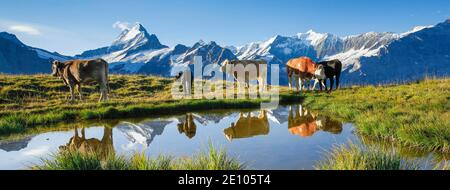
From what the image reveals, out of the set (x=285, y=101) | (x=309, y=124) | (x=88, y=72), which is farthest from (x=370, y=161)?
(x=88, y=72)

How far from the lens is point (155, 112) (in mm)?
20766

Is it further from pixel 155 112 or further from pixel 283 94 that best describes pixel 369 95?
pixel 155 112

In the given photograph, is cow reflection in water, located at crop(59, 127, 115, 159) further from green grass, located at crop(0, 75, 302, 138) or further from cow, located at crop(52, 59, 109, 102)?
cow, located at crop(52, 59, 109, 102)

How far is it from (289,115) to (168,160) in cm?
1145

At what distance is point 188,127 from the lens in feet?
52.9

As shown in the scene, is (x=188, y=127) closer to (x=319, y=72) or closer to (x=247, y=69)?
(x=319, y=72)

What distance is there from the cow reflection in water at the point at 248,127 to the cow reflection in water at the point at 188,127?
124cm

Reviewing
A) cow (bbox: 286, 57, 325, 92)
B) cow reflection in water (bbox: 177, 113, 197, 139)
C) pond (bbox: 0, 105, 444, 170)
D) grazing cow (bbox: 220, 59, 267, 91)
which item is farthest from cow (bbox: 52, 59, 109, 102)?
cow (bbox: 286, 57, 325, 92)

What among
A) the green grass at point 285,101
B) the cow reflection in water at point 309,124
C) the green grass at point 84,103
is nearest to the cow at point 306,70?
the green grass at point 285,101

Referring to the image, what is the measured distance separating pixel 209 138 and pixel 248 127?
3.16 meters

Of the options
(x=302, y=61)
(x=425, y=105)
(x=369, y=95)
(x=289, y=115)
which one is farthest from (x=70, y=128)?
(x=302, y=61)

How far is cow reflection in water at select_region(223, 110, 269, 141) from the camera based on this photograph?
45.7 ft
